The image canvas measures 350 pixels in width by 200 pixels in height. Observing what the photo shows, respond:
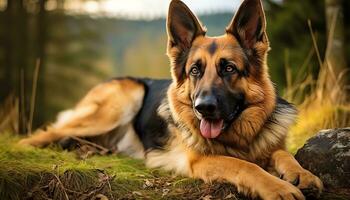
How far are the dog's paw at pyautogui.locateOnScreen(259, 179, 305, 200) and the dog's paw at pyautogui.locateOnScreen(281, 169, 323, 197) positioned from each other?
153mm

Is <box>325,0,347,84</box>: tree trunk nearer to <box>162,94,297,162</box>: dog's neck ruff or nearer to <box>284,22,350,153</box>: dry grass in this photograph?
<box>284,22,350,153</box>: dry grass

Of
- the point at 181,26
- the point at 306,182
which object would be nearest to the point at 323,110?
the point at 181,26

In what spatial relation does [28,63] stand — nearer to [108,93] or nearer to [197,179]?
[108,93]

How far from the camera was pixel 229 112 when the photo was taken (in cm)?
Answer: 387

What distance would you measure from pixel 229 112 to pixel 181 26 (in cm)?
111

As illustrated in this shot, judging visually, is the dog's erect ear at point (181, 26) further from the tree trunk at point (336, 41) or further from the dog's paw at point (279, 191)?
the tree trunk at point (336, 41)

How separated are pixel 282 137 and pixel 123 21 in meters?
13.0

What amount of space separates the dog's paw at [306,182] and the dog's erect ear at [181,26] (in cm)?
165

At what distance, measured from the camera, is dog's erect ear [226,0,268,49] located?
4.12 metres

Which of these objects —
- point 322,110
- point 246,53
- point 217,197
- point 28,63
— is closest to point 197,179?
point 217,197

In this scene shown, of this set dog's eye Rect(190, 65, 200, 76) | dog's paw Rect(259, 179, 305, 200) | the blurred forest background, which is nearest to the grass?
dog's paw Rect(259, 179, 305, 200)

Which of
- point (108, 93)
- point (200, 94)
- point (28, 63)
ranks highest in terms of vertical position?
point (200, 94)

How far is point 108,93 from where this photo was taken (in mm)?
6027

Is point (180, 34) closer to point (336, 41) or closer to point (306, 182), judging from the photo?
point (306, 182)
